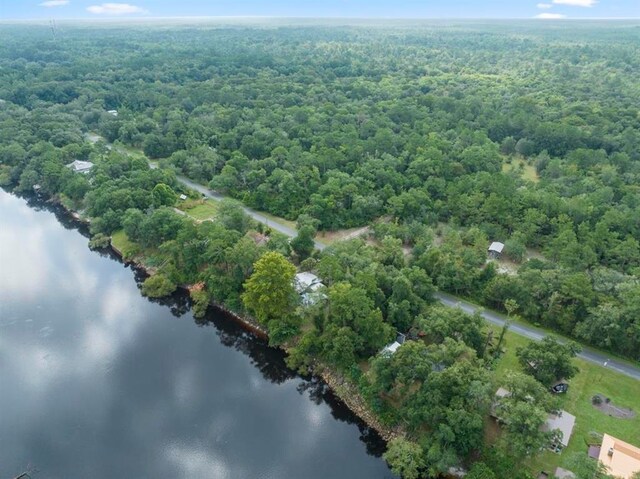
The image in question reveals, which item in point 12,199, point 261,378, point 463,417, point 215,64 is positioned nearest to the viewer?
point 463,417

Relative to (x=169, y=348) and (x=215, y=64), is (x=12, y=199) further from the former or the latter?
(x=215, y=64)

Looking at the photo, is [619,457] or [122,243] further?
[122,243]

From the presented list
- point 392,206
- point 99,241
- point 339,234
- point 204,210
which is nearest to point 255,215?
point 204,210

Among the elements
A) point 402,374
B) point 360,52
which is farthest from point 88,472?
point 360,52

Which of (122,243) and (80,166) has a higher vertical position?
(80,166)

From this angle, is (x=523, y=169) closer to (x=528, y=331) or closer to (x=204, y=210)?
(x=528, y=331)

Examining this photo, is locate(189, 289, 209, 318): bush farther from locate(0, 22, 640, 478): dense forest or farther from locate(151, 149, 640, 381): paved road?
locate(151, 149, 640, 381): paved road
